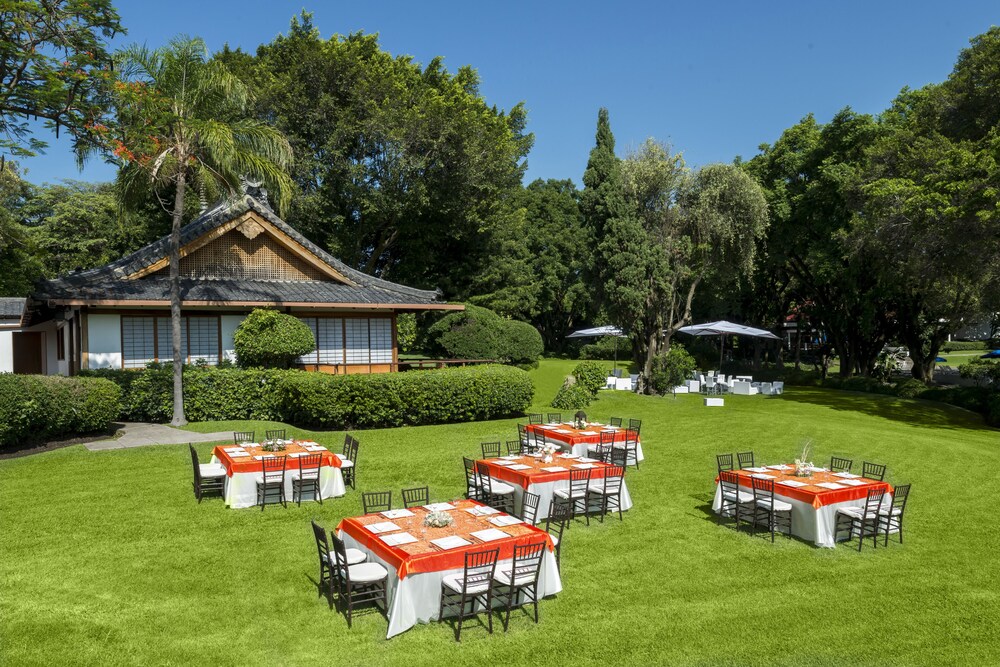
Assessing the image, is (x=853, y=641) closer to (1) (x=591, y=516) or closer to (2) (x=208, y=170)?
(1) (x=591, y=516)

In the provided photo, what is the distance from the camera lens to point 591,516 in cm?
1154

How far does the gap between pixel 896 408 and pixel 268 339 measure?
25.9m

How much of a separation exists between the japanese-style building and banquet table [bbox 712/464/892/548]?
54.1 feet

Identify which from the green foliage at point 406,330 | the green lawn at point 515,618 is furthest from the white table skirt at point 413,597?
the green foliage at point 406,330

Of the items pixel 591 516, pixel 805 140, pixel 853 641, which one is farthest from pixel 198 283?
pixel 805 140

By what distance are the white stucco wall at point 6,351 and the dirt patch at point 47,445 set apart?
17427 mm

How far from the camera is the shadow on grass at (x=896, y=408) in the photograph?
25453 millimetres

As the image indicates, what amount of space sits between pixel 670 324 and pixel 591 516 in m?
19.9

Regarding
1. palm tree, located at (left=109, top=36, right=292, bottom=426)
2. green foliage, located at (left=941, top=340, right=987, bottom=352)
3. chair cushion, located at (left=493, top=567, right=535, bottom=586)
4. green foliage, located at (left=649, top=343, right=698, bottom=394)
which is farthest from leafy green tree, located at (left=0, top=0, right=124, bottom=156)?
green foliage, located at (left=941, top=340, right=987, bottom=352)

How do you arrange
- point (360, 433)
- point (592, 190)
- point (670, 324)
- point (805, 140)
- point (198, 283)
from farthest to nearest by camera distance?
point (805, 140)
point (670, 324)
point (592, 190)
point (198, 283)
point (360, 433)

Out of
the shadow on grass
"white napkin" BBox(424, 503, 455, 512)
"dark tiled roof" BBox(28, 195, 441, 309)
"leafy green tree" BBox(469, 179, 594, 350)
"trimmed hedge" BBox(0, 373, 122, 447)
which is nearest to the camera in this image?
"white napkin" BBox(424, 503, 455, 512)

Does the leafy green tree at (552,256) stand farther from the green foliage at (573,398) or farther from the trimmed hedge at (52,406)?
the trimmed hedge at (52,406)

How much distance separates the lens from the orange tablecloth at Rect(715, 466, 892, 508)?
32.9 feet

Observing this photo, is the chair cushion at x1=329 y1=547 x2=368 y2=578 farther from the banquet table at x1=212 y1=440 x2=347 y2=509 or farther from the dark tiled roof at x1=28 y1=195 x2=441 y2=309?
the dark tiled roof at x1=28 y1=195 x2=441 y2=309
